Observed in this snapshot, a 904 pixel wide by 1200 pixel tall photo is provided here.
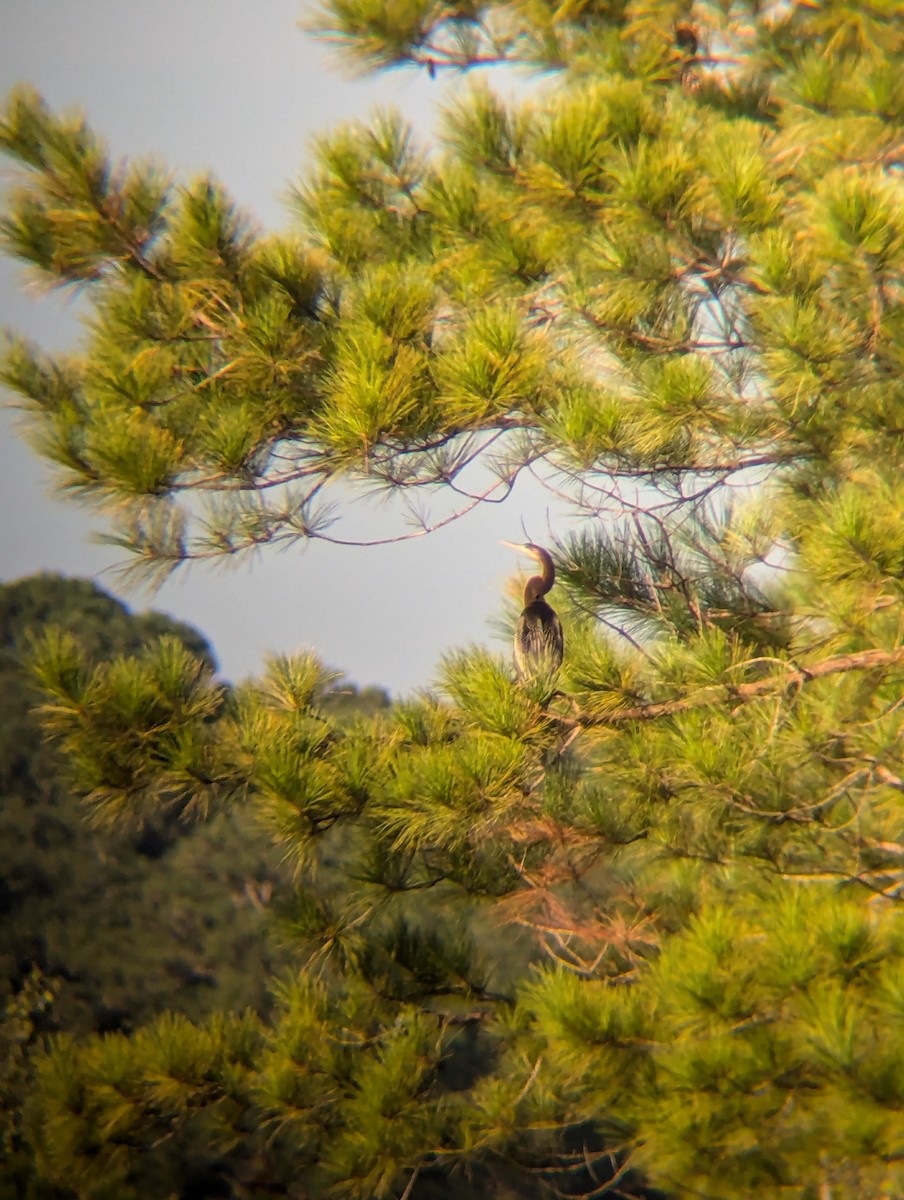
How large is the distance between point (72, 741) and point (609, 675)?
0.77m

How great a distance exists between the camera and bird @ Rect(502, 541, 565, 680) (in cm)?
199

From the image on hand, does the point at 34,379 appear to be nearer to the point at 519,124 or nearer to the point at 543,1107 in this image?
the point at 519,124

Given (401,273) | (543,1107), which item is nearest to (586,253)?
(401,273)

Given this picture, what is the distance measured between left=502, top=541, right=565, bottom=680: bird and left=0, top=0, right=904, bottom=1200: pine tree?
55 mm

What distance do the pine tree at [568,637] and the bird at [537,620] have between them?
0.18ft

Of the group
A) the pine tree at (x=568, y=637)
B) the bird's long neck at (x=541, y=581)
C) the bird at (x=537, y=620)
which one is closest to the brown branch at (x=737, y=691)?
the pine tree at (x=568, y=637)

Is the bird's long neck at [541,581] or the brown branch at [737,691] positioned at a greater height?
the bird's long neck at [541,581]

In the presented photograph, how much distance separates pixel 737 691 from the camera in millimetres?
1794

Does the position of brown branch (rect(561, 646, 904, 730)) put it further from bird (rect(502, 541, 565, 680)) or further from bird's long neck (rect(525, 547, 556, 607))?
bird's long neck (rect(525, 547, 556, 607))

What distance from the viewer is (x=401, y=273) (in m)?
2.04

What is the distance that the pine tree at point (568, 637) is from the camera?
1.62m

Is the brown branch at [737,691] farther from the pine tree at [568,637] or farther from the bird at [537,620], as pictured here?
the bird at [537,620]

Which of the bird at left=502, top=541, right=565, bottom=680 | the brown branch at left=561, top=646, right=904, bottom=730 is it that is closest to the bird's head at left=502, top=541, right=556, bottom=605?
the bird at left=502, top=541, right=565, bottom=680

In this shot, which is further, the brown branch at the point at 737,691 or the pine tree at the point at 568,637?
the brown branch at the point at 737,691
